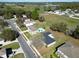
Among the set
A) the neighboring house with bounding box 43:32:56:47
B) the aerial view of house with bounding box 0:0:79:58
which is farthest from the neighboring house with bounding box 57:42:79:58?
the neighboring house with bounding box 43:32:56:47

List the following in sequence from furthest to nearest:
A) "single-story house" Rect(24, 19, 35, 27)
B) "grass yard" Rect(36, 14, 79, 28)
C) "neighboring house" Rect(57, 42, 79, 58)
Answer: "single-story house" Rect(24, 19, 35, 27)
"grass yard" Rect(36, 14, 79, 28)
"neighboring house" Rect(57, 42, 79, 58)

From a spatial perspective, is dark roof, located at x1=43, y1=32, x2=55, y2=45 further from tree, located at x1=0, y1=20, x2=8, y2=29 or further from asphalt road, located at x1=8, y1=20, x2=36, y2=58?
tree, located at x1=0, y1=20, x2=8, y2=29

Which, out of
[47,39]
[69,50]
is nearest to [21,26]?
[47,39]

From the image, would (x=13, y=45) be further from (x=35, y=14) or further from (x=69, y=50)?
(x=69, y=50)

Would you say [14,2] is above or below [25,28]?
above

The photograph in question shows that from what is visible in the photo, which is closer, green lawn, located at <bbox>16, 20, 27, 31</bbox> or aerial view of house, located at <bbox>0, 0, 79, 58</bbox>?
aerial view of house, located at <bbox>0, 0, 79, 58</bbox>

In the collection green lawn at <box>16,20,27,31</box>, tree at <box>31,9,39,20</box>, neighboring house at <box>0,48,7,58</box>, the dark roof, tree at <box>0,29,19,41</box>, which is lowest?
neighboring house at <box>0,48,7,58</box>

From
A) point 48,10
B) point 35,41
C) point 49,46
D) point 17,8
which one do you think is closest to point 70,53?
point 49,46

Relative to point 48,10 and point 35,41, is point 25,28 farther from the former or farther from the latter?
point 48,10

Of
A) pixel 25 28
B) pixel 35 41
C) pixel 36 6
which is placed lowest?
pixel 35 41
